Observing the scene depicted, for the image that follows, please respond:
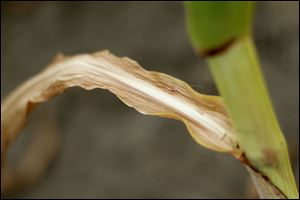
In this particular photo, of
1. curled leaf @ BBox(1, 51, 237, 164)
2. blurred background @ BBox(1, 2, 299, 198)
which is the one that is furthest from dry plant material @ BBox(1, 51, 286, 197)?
blurred background @ BBox(1, 2, 299, 198)

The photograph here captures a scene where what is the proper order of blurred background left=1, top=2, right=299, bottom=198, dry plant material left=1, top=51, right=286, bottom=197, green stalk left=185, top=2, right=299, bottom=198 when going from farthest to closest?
blurred background left=1, top=2, right=299, bottom=198 → dry plant material left=1, top=51, right=286, bottom=197 → green stalk left=185, top=2, right=299, bottom=198

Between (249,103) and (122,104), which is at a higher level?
(249,103)

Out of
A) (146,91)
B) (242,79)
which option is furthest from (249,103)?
(146,91)

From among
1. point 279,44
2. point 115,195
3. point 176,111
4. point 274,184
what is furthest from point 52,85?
point 279,44

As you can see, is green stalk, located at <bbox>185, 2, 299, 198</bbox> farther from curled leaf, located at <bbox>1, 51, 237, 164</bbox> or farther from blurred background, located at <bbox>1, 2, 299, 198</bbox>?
blurred background, located at <bbox>1, 2, 299, 198</bbox>

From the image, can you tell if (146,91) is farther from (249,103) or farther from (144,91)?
(249,103)

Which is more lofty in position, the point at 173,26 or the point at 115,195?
the point at 173,26

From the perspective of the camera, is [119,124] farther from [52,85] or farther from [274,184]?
[274,184]

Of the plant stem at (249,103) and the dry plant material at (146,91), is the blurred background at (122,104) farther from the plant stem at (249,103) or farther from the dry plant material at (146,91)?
the plant stem at (249,103)
